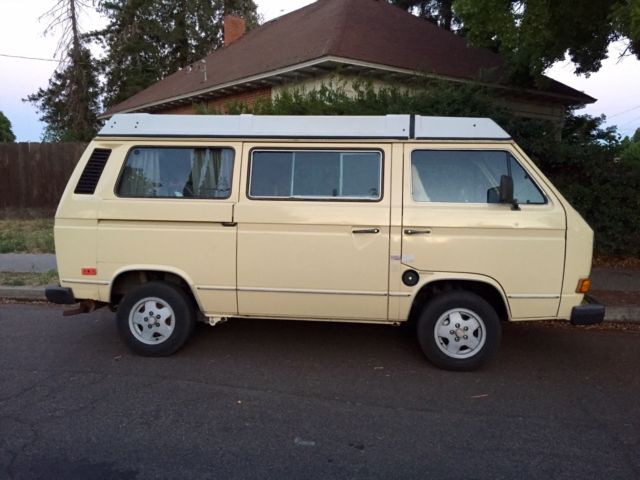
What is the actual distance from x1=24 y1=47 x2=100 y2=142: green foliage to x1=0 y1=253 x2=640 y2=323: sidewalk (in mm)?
17761

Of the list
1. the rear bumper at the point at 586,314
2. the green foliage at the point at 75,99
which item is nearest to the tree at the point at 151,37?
the green foliage at the point at 75,99

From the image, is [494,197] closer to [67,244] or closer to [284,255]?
[284,255]

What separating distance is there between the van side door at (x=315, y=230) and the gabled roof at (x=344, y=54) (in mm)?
7122

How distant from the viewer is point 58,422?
3803 mm

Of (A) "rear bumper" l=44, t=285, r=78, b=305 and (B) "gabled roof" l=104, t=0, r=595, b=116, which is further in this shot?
(B) "gabled roof" l=104, t=0, r=595, b=116

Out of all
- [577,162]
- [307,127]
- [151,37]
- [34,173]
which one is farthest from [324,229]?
[151,37]

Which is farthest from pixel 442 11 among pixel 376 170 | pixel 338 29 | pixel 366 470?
pixel 366 470

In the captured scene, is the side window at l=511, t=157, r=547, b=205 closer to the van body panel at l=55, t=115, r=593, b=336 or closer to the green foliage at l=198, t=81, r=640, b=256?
the van body panel at l=55, t=115, r=593, b=336

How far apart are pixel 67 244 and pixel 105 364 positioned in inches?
45.3

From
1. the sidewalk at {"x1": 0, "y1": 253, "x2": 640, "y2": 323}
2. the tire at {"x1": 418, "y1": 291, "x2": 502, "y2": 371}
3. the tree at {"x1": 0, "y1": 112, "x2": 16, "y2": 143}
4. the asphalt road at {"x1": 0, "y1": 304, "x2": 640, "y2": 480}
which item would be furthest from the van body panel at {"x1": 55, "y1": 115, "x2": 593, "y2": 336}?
the tree at {"x1": 0, "y1": 112, "x2": 16, "y2": 143}

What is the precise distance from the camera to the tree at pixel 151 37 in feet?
96.3

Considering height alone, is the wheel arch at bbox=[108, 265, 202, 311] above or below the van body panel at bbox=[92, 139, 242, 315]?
below

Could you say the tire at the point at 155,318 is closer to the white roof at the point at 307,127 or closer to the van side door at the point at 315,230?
the van side door at the point at 315,230

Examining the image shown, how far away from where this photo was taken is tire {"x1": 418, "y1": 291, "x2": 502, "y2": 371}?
15.3ft
